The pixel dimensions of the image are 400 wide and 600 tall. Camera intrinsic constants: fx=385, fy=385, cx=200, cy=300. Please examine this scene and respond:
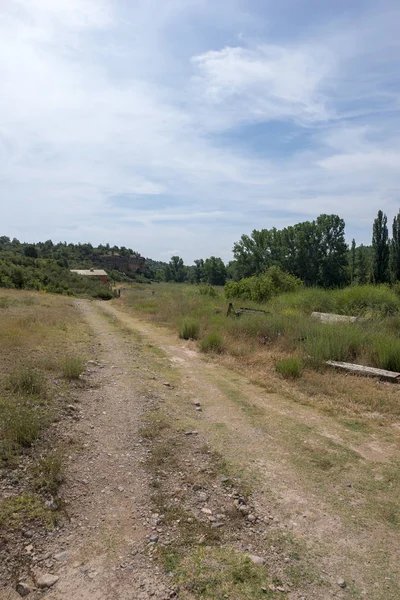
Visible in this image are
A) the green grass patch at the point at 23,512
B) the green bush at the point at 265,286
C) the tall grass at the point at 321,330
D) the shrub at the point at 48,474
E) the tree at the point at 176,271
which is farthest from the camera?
the tree at the point at 176,271

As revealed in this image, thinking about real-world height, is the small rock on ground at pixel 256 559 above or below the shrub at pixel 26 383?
below

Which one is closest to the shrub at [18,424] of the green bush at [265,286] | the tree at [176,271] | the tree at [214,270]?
the green bush at [265,286]

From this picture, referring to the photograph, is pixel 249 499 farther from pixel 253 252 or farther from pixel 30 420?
pixel 253 252

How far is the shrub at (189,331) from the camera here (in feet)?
39.8

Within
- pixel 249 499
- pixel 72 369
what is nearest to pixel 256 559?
pixel 249 499

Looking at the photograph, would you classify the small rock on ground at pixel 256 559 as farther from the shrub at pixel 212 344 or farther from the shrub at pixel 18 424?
the shrub at pixel 212 344

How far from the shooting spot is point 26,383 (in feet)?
17.6

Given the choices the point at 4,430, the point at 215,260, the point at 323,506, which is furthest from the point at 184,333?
the point at 215,260

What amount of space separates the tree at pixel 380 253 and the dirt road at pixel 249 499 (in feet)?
136

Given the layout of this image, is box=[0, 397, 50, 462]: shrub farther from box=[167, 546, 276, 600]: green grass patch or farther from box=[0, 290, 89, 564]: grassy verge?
box=[167, 546, 276, 600]: green grass patch

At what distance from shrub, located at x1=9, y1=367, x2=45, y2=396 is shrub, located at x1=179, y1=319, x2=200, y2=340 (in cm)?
683

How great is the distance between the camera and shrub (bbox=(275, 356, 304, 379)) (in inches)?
287

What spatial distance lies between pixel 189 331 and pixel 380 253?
37.3 meters

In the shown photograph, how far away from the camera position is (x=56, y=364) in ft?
23.3
